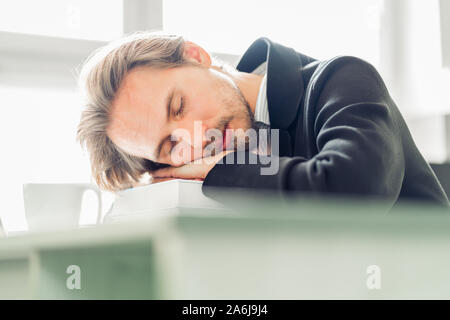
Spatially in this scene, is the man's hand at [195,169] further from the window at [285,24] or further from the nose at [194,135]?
the window at [285,24]

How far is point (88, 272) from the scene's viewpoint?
577 millimetres

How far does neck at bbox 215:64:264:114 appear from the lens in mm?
1066

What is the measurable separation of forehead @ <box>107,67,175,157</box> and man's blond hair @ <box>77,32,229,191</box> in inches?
0.8

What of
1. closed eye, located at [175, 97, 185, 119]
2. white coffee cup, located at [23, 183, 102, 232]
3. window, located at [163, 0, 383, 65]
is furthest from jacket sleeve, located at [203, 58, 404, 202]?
window, located at [163, 0, 383, 65]

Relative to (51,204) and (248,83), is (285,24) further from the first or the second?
(51,204)

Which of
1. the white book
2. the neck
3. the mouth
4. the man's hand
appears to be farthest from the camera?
the neck

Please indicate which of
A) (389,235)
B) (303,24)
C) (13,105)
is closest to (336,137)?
(389,235)

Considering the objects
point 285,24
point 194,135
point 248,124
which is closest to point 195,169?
point 194,135

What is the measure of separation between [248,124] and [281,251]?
60 cm

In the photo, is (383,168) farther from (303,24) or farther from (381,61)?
(381,61)

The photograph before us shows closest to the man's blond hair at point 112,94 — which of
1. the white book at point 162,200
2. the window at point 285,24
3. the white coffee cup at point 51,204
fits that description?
the white coffee cup at point 51,204

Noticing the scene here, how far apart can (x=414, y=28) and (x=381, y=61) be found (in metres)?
0.19

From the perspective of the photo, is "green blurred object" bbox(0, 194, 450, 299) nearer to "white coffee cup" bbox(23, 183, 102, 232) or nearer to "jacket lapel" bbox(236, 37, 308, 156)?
"jacket lapel" bbox(236, 37, 308, 156)

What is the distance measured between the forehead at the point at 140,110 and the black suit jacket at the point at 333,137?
20cm
